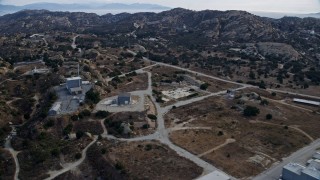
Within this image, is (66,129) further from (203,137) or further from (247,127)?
(247,127)

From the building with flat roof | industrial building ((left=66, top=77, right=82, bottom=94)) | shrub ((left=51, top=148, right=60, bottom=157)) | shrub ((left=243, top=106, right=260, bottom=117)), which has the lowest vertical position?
shrub ((left=51, top=148, right=60, bottom=157))

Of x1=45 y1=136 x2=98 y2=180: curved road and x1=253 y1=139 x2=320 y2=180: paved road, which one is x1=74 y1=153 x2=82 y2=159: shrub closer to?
x1=45 y1=136 x2=98 y2=180: curved road

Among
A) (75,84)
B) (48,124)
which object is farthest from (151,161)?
(75,84)

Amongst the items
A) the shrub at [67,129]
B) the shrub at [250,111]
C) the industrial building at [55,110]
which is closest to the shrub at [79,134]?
the shrub at [67,129]

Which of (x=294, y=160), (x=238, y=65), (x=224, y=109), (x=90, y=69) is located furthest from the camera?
(x=238, y=65)

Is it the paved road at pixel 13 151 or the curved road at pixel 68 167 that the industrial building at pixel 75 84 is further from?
the curved road at pixel 68 167

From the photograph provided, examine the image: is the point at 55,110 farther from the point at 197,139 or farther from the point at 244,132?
the point at 244,132

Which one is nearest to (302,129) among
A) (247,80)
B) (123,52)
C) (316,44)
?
(247,80)

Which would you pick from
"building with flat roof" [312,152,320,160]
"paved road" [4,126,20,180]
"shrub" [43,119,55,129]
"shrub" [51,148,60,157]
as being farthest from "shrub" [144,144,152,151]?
"building with flat roof" [312,152,320,160]
